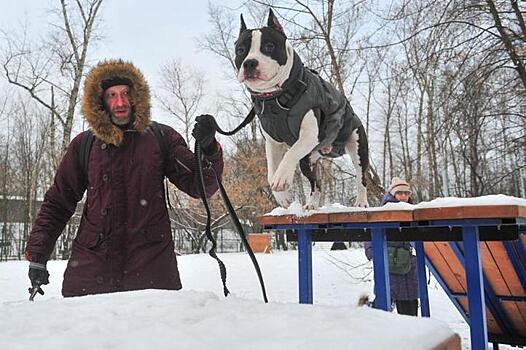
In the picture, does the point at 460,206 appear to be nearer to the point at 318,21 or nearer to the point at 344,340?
the point at 344,340

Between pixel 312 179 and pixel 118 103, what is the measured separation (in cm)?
130

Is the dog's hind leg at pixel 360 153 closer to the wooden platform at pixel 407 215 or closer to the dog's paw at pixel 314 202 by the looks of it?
the dog's paw at pixel 314 202

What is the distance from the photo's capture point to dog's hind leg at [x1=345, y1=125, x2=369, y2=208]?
312 cm

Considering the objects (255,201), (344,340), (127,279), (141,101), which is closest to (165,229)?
(127,279)

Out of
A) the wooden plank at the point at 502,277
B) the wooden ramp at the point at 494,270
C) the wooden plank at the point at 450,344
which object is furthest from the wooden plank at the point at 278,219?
the wooden plank at the point at 450,344

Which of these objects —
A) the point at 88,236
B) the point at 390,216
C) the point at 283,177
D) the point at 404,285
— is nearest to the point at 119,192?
the point at 88,236

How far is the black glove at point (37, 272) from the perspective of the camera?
2104 mm

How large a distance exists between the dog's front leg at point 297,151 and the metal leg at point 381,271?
0.65 meters

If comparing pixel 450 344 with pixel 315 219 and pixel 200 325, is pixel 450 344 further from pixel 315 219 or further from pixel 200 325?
pixel 315 219

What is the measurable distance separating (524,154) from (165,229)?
613cm

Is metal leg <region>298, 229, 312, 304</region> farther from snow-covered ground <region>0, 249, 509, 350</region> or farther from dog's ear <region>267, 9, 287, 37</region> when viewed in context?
snow-covered ground <region>0, 249, 509, 350</region>

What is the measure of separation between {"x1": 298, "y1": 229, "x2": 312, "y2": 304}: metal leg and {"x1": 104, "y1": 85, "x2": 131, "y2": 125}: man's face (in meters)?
1.32

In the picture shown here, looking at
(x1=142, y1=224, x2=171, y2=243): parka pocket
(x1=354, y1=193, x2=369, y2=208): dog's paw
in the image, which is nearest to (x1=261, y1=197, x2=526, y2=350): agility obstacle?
(x1=354, y1=193, x2=369, y2=208): dog's paw

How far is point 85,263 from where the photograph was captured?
211 cm
